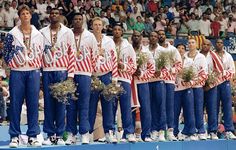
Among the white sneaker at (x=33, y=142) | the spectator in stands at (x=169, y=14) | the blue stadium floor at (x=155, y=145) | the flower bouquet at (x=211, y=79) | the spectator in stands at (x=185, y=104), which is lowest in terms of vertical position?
the blue stadium floor at (x=155, y=145)

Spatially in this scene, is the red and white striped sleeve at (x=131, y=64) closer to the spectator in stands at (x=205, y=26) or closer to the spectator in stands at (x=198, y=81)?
the spectator in stands at (x=198, y=81)

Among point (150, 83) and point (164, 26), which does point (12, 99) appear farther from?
point (164, 26)

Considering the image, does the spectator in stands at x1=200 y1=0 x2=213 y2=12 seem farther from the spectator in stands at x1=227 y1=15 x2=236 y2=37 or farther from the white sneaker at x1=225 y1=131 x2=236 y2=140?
the white sneaker at x1=225 y1=131 x2=236 y2=140

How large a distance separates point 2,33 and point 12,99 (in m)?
6.99

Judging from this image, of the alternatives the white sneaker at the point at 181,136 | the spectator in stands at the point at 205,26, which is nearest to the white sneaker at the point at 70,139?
the white sneaker at the point at 181,136

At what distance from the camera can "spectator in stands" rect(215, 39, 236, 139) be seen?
1510 centimetres

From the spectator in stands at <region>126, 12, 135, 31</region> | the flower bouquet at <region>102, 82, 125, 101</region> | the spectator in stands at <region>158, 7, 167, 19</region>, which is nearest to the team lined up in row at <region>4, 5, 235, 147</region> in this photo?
the flower bouquet at <region>102, 82, 125, 101</region>

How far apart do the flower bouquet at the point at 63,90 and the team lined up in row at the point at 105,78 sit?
0.39 ft

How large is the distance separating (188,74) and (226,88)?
116 centimetres

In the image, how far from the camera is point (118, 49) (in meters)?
13.0

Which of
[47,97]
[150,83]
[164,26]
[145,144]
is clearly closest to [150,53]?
[150,83]

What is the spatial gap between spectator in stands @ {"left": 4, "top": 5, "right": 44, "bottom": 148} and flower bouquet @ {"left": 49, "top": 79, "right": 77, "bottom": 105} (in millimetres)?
288

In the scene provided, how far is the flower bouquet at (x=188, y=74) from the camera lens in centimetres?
1439

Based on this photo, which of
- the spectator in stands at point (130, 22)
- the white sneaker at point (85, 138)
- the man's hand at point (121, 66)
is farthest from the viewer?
the spectator in stands at point (130, 22)
